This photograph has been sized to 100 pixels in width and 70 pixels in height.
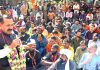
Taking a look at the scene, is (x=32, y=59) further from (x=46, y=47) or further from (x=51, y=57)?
(x=46, y=47)

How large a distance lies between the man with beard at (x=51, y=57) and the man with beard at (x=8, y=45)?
5.95 ft

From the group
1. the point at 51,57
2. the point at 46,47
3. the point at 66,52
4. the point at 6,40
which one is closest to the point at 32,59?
the point at 51,57

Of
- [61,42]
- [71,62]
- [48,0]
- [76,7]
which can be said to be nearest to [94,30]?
[61,42]

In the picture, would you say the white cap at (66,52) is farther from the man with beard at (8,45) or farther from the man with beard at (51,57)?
the man with beard at (8,45)

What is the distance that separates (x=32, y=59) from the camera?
308 inches

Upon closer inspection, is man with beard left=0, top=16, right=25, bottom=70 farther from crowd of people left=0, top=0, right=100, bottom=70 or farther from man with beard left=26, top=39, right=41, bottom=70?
man with beard left=26, top=39, right=41, bottom=70

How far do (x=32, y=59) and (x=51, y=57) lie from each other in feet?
1.47

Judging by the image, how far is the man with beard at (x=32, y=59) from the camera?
7.82 meters

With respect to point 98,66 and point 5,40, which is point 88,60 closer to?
point 98,66

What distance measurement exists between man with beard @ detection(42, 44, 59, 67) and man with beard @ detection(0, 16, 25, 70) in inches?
71.4

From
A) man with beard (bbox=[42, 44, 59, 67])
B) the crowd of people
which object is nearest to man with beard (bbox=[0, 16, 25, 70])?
the crowd of people

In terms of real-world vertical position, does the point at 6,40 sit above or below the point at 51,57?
above

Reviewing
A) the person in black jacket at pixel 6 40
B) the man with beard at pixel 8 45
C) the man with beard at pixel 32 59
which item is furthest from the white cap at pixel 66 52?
the person in black jacket at pixel 6 40

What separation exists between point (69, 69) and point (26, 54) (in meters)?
0.99
